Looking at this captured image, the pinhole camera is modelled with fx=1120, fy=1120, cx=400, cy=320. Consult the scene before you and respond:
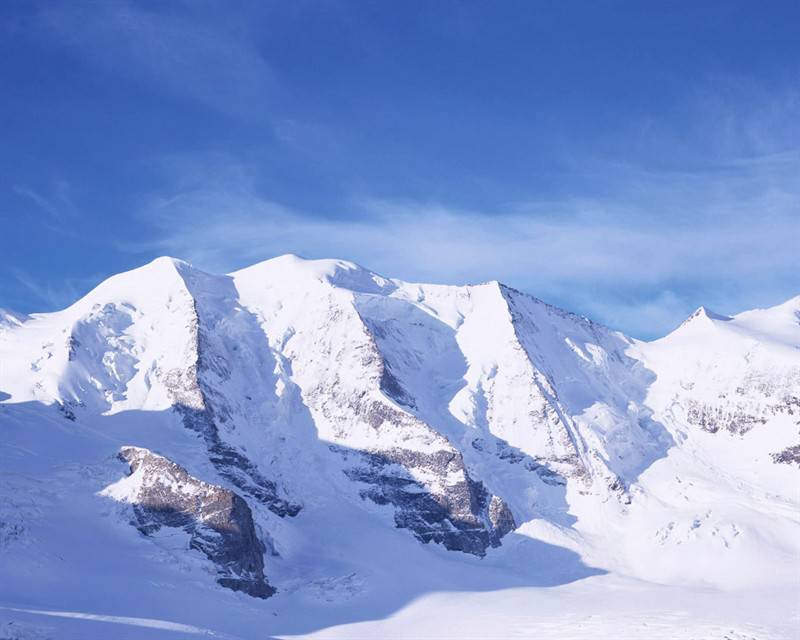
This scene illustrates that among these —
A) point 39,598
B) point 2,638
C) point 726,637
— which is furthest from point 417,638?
point 2,638

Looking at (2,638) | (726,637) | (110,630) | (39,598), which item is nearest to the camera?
(2,638)

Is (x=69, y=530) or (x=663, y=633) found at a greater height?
(x=69, y=530)

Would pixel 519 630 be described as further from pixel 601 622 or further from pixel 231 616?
pixel 231 616

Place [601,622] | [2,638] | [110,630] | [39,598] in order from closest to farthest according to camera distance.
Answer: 1. [2,638]
2. [110,630]
3. [39,598]
4. [601,622]

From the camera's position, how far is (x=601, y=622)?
19862cm

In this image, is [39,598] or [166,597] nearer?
[39,598]

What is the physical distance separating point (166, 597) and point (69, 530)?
76.6ft

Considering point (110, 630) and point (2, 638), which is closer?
point (2, 638)

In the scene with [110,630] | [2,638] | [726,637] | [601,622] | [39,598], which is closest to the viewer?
[2,638]

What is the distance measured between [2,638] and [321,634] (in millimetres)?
68142

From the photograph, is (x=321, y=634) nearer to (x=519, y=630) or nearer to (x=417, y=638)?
(x=417, y=638)

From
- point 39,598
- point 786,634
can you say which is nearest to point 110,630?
point 39,598

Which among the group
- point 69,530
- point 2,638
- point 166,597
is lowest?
point 2,638

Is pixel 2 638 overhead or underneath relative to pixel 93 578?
underneath
